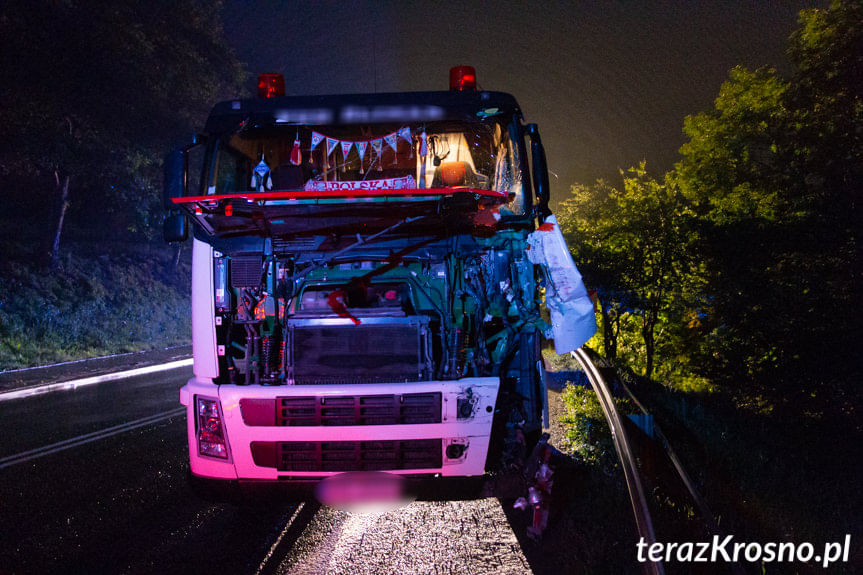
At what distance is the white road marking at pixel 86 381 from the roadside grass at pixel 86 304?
2791 millimetres

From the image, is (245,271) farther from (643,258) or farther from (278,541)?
(643,258)

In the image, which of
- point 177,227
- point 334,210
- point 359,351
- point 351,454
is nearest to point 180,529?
point 351,454

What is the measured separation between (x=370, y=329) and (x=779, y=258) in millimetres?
6682

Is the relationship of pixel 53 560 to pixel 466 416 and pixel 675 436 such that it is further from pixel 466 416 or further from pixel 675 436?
pixel 675 436

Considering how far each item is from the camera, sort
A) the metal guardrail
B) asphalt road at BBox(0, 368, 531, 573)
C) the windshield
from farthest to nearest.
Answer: the windshield → asphalt road at BBox(0, 368, 531, 573) → the metal guardrail

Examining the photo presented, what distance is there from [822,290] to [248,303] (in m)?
7.23

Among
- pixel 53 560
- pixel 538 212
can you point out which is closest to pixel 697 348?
pixel 538 212

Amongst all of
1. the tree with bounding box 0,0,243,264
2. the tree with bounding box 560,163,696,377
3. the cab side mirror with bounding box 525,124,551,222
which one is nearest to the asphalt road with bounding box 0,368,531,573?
the cab side mirror with bounding box 525,124,551,222

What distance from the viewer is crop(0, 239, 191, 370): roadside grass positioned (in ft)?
43.3

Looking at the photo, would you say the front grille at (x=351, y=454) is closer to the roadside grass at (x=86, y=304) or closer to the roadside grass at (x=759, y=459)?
the roadside grass at (x=759, y=459)

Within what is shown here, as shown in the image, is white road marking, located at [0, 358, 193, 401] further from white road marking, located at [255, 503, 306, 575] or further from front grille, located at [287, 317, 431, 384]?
front grille, located at [287, 317, 431, 384]

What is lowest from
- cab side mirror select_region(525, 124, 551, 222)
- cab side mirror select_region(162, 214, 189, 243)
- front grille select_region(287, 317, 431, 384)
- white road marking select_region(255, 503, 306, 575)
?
white road marking select_region(255, 503, 306, 575)

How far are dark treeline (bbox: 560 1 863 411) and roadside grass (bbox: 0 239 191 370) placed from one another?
46.6ft

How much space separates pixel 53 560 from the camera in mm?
3389
